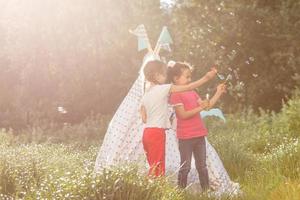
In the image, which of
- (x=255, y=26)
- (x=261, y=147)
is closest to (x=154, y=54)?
(x=261, y=147)

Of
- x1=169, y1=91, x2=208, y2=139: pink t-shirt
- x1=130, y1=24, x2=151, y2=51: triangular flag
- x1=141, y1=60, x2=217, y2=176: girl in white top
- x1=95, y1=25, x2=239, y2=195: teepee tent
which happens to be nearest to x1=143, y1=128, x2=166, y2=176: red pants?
x1=141, y1=60, x2=217, y2=176: girl in white top

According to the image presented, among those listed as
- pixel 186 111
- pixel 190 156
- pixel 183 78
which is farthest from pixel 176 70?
pixel 190 156

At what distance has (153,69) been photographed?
7.91m

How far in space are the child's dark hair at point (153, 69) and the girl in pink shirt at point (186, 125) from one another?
0.60 ft

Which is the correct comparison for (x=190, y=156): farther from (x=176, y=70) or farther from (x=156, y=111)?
(x=176, y=70)

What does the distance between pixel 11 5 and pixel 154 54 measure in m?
13.4

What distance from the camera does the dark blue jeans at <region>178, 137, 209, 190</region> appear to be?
8000mm

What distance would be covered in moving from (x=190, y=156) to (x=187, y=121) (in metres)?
0.41

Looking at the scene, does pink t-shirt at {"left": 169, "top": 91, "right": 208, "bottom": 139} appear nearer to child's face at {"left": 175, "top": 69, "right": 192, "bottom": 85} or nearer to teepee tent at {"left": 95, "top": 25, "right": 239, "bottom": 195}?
child's face at {"left": 175, "top": 69, "right": 192, "bottom": 85}

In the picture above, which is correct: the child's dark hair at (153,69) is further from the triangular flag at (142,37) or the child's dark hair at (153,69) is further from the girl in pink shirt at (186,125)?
the triangular flag at (142,37)

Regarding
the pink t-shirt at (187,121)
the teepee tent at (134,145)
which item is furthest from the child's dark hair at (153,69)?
the teepee tent at (134,145)

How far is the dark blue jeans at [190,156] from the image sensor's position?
8.00m

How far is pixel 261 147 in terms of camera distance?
12758 millimetres

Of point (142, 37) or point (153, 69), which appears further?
point (142, 37)
